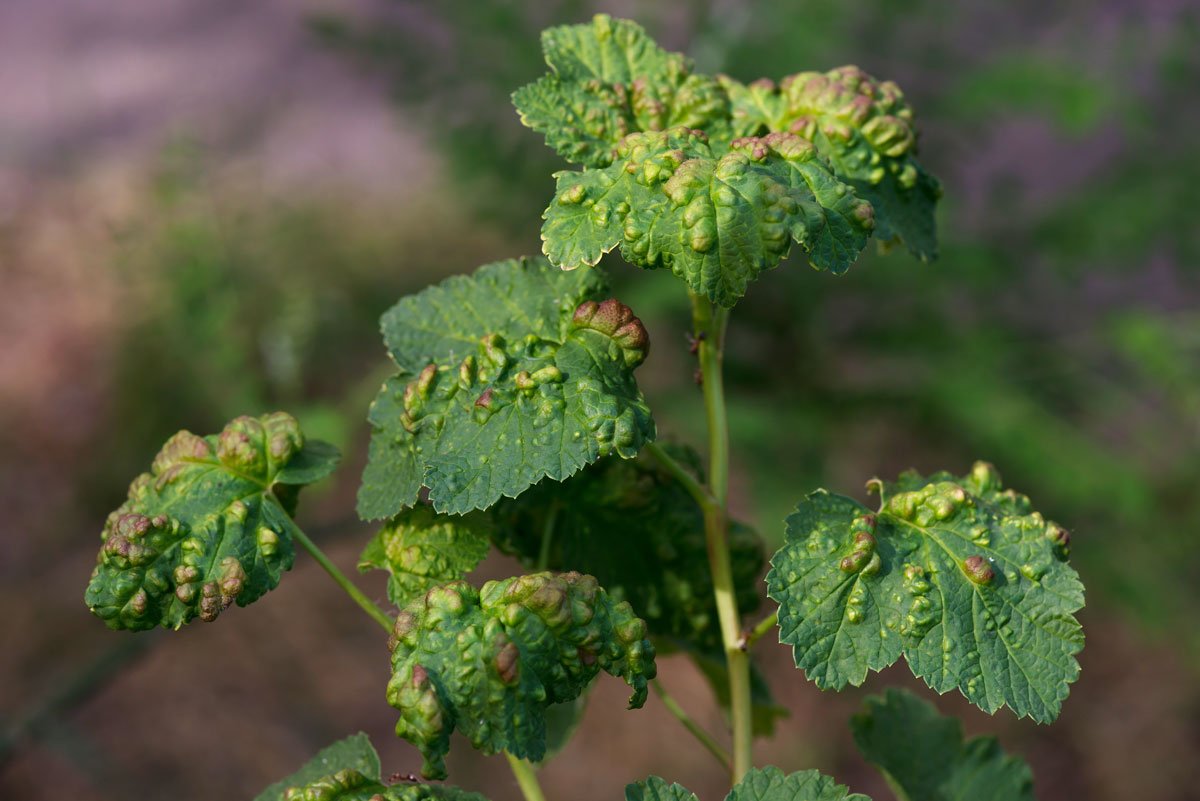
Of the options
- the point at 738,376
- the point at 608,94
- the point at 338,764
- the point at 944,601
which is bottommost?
the point at 738,376

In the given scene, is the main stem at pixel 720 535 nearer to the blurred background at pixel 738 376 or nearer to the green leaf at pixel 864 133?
the green leaf at pixel 864 133

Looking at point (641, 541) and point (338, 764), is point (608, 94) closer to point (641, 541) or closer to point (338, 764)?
point (641, 541)

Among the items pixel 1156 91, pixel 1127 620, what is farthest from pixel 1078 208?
pixel 1127 620

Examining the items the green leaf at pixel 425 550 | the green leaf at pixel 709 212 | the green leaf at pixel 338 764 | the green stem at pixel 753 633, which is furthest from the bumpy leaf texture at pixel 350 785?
the green leaf at pixel 709 212

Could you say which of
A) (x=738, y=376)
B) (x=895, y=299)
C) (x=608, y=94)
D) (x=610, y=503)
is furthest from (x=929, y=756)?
(x=895, y=299)

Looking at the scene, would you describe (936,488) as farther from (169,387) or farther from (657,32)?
(169,387)
